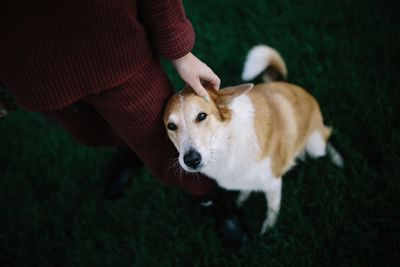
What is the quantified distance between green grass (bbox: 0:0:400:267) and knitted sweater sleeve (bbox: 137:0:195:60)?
4.26 feet

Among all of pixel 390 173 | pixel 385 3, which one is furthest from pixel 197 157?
pixel 385 3

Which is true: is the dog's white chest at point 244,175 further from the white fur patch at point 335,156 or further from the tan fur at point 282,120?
the white fur patch at point 335,156

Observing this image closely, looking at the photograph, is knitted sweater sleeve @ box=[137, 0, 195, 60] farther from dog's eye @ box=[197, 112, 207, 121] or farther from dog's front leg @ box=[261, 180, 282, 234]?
dog's front leg @ box=[261, 180, 282, 234]

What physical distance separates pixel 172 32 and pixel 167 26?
1.2 inches

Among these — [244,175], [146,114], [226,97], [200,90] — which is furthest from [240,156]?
[146,114]

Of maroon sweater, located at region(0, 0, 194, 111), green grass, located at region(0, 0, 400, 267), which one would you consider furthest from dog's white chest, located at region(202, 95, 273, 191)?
maroon sweater, located at region(0, 0, 194, 111)

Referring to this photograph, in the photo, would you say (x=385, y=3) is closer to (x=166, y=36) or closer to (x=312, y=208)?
(x=312, y=208)

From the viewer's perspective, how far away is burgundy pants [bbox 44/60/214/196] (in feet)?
4.45

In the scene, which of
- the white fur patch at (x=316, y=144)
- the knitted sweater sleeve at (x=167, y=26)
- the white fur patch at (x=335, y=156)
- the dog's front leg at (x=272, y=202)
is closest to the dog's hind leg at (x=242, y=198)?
the dog's front leg at (x=272, y=202)

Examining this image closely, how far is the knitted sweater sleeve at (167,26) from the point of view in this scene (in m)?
1.20

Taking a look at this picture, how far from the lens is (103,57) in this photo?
1.21m

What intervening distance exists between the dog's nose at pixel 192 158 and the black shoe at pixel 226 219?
564 mm

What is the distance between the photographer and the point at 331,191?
2061mm

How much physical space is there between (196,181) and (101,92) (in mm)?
779
